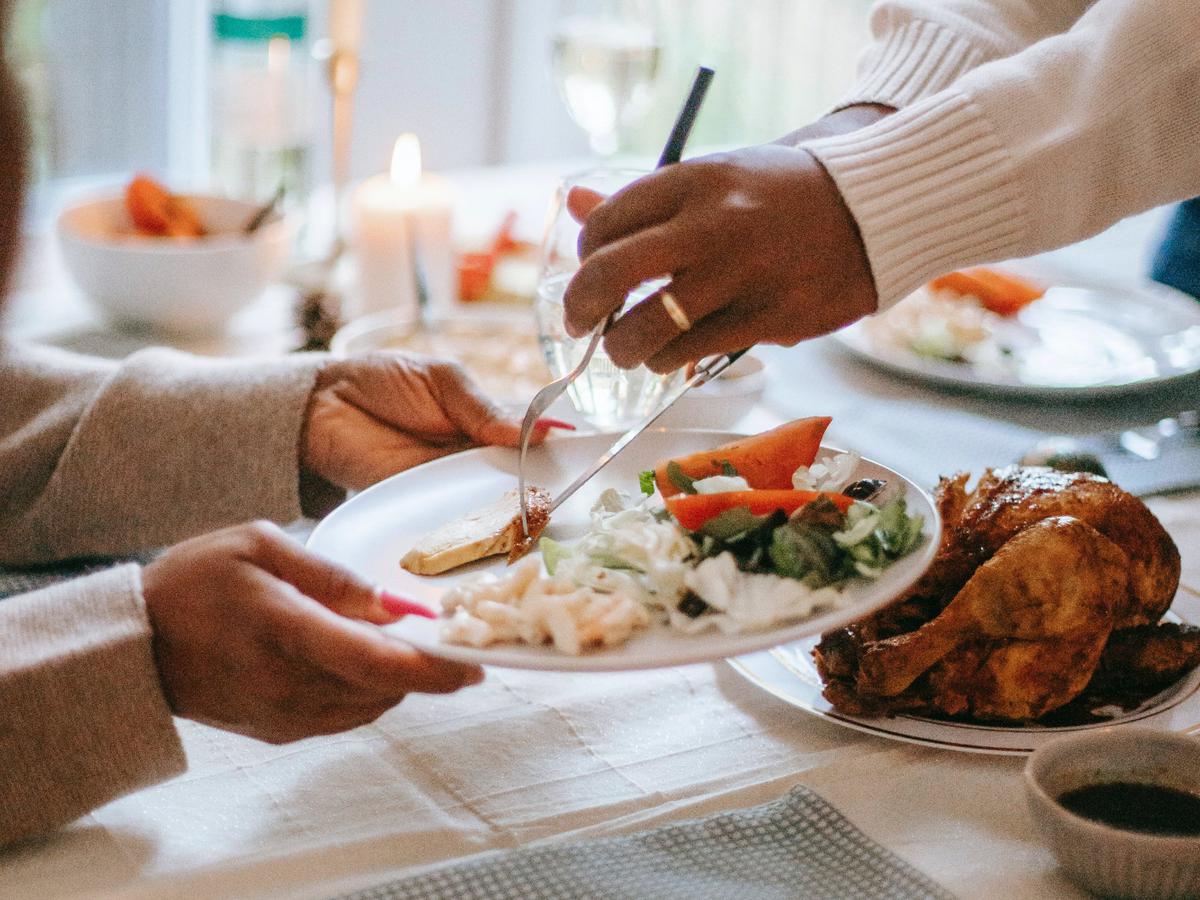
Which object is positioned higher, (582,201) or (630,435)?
(582,201)

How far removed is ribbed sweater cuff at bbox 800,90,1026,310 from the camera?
3.35 ft

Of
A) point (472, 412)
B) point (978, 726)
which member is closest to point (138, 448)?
point (472, 412)

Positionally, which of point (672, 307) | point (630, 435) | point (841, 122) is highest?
point (841, 122)

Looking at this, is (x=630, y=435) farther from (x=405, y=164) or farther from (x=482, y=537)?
(x=405, y=164)

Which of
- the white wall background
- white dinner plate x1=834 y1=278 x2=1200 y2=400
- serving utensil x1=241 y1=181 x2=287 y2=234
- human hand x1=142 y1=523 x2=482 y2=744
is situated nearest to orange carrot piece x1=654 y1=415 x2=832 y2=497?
human hand x1=142 y1=523 x2=482 y2=744

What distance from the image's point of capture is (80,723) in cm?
86

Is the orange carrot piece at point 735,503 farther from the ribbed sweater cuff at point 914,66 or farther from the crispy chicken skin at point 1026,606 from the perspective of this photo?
the ribbed sweater cuff at point 914,66

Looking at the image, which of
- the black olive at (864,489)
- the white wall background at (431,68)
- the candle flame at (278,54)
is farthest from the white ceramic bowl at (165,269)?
the white wall background at (431,68)

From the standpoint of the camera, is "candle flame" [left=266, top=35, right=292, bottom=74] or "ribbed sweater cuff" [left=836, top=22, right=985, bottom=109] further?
"candle flame" [left=266, top=35, right=292, bottom=74]

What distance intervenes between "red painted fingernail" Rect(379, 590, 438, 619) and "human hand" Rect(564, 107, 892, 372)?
242 millimetres

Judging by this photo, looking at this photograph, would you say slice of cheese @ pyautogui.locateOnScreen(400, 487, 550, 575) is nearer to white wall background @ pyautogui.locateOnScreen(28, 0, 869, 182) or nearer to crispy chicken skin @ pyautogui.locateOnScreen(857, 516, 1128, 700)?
crispy chicken skin @ pyautogui.locateOnScreen(857, 516, 1128, 700)

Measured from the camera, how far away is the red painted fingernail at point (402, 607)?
2.77 feet

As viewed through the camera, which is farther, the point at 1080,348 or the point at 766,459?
the point at 1080,348

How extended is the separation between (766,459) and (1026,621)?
0.73 feet
